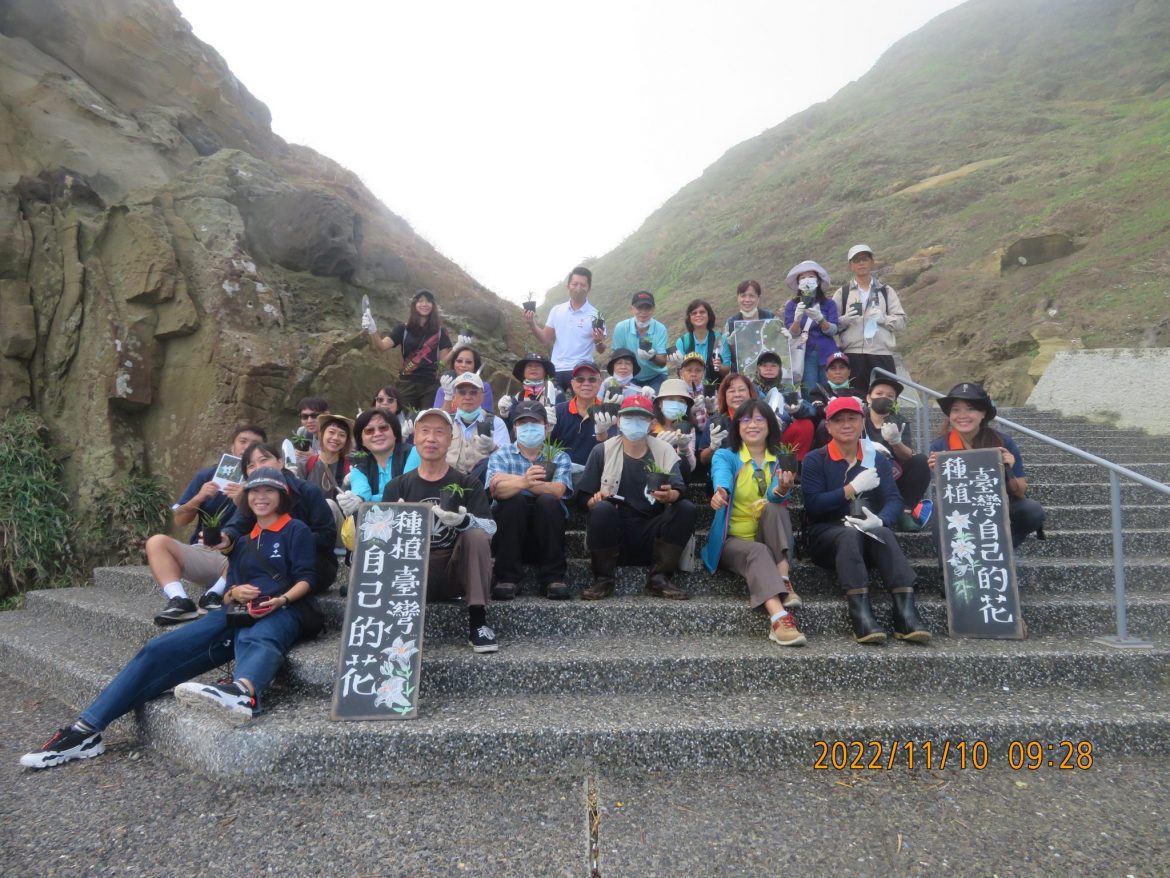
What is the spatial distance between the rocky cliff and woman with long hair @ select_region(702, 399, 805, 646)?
17.6 ft

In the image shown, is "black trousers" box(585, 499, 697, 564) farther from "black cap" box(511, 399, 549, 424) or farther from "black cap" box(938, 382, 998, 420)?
"black cap" box(938, 382, 998, 420)

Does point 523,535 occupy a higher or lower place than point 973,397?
lower

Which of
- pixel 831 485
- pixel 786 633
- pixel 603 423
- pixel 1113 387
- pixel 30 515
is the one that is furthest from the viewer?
pixel 1113 387

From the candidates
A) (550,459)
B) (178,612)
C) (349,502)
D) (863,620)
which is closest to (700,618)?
(863,620)

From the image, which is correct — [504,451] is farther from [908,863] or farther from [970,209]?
[970,209]

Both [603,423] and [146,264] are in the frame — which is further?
[146,264]

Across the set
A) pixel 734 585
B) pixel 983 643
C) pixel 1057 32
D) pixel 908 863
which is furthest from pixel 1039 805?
pixel 1057 32

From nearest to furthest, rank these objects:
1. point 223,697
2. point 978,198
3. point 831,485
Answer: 1. point 223,697
2. point 831,485
3. point 978,198

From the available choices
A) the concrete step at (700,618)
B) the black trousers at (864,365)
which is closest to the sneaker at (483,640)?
the concrete step at (700,618)

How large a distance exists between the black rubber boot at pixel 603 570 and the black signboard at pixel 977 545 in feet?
7.14

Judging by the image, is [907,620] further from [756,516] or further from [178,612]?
[178,612]

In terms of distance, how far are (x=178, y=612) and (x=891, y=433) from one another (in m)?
5.51

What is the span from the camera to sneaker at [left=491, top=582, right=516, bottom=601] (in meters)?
4.15

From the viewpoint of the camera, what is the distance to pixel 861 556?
3.88 meters
